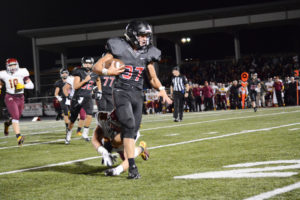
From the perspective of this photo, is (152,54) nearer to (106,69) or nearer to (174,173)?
(106,69)

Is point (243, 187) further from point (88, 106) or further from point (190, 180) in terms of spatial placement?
point (88, 106)

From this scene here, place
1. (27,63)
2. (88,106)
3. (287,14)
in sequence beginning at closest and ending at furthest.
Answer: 1. (88,106)
2. (287,14)
3. (27,63)

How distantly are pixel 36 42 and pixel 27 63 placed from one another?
43.5 ft

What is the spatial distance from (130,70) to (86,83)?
575cm

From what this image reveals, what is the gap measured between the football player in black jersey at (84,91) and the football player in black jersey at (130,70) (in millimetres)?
5085

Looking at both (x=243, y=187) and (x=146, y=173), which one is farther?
(x=146, y=173)

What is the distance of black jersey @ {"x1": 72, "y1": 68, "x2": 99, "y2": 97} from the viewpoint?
1079 centimetres

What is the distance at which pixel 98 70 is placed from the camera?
525 cm

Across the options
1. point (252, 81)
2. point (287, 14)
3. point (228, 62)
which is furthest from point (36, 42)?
point (252, 81)

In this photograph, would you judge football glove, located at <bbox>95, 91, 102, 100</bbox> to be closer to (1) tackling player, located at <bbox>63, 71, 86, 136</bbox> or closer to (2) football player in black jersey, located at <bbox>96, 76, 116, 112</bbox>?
→ (2) football player in black jersey, located at <bbox>96, 76, 116, 112</bbox>

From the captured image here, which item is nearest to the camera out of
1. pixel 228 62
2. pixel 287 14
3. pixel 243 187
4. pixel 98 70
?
pixel 243 187

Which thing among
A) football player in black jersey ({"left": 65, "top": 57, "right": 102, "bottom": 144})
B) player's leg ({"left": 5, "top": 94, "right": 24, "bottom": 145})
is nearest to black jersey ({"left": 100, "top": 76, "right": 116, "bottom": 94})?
football player in black jersey ({"left": 65, "top": 57, "right": 102, "bottom": 144})

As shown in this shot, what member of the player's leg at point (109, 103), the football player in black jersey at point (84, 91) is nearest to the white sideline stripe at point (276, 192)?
the player's leg at point (109, 103)

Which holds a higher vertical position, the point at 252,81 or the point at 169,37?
the point at 169,37
